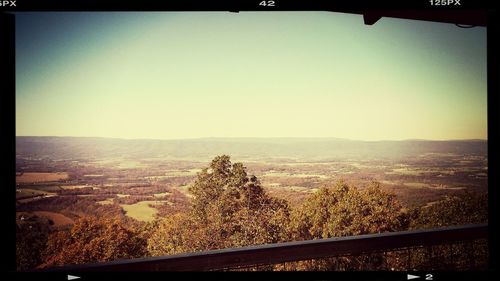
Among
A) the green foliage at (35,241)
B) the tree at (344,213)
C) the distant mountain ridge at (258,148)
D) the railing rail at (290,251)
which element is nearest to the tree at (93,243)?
the green foliage at (35,241)

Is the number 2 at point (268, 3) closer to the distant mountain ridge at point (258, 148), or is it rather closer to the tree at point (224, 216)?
the distant mountain ridge at point (258, 148)

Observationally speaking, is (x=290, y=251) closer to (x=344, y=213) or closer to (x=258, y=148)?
(x=258, y=148)

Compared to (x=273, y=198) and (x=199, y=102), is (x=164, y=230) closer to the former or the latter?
(x=273, y=198)

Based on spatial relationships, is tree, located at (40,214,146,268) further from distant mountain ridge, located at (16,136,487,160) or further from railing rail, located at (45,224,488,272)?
railing rail, located at (45,224,488,272)

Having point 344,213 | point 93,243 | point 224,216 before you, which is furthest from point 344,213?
point 93,243

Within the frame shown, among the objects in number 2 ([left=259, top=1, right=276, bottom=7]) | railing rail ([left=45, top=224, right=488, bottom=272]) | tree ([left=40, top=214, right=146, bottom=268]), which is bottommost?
tree ([left=40, top=214, right=146, bottom=268])

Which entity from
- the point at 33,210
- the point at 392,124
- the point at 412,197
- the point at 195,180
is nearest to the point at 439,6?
the point at 33,210

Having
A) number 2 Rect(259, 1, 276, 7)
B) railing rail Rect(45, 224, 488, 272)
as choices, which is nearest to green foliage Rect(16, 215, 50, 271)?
railing rail Rect(45, 224, 488, 272)
